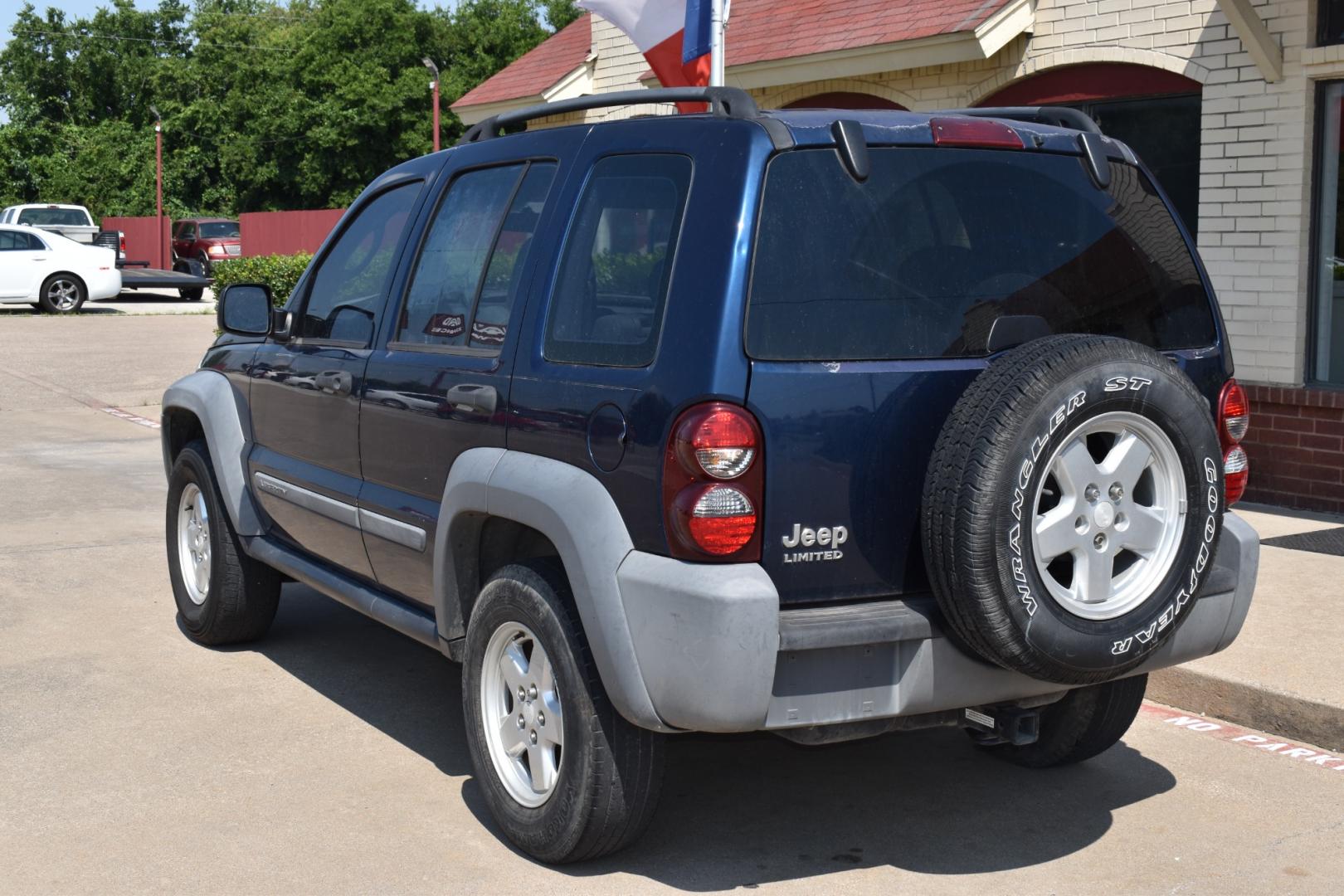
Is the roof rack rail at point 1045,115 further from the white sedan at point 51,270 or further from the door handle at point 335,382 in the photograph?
the white sedan at point 51,270

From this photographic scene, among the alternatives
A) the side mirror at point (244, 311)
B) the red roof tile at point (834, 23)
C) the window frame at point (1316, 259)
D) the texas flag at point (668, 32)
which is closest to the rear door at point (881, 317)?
the side mirror at point (244, 311)

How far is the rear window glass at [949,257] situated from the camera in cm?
404

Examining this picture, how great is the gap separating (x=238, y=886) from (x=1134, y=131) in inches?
341

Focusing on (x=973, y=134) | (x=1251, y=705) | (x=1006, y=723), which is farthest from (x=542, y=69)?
(x=1006, y=723)

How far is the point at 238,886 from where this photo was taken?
168 inches

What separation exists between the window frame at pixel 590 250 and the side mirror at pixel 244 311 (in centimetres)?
200

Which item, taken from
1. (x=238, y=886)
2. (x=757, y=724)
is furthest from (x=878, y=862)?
(x=238, y=886)

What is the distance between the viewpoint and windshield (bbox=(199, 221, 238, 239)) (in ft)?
136

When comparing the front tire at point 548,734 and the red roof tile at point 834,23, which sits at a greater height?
the red roof tile at point 834,23

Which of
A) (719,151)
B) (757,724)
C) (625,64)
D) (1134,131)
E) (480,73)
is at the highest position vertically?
(480,73)

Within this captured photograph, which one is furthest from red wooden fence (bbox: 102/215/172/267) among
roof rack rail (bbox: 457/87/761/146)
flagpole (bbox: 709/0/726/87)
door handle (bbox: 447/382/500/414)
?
door handle (bbox: 447/382/500/414)

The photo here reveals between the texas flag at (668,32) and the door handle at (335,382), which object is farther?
the texas flag at (668,32)

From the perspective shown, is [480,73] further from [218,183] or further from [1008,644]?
[1008,644]

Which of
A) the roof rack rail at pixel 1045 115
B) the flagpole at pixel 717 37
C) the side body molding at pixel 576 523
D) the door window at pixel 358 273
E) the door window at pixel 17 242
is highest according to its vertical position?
the flagpole at pixel 717 37
